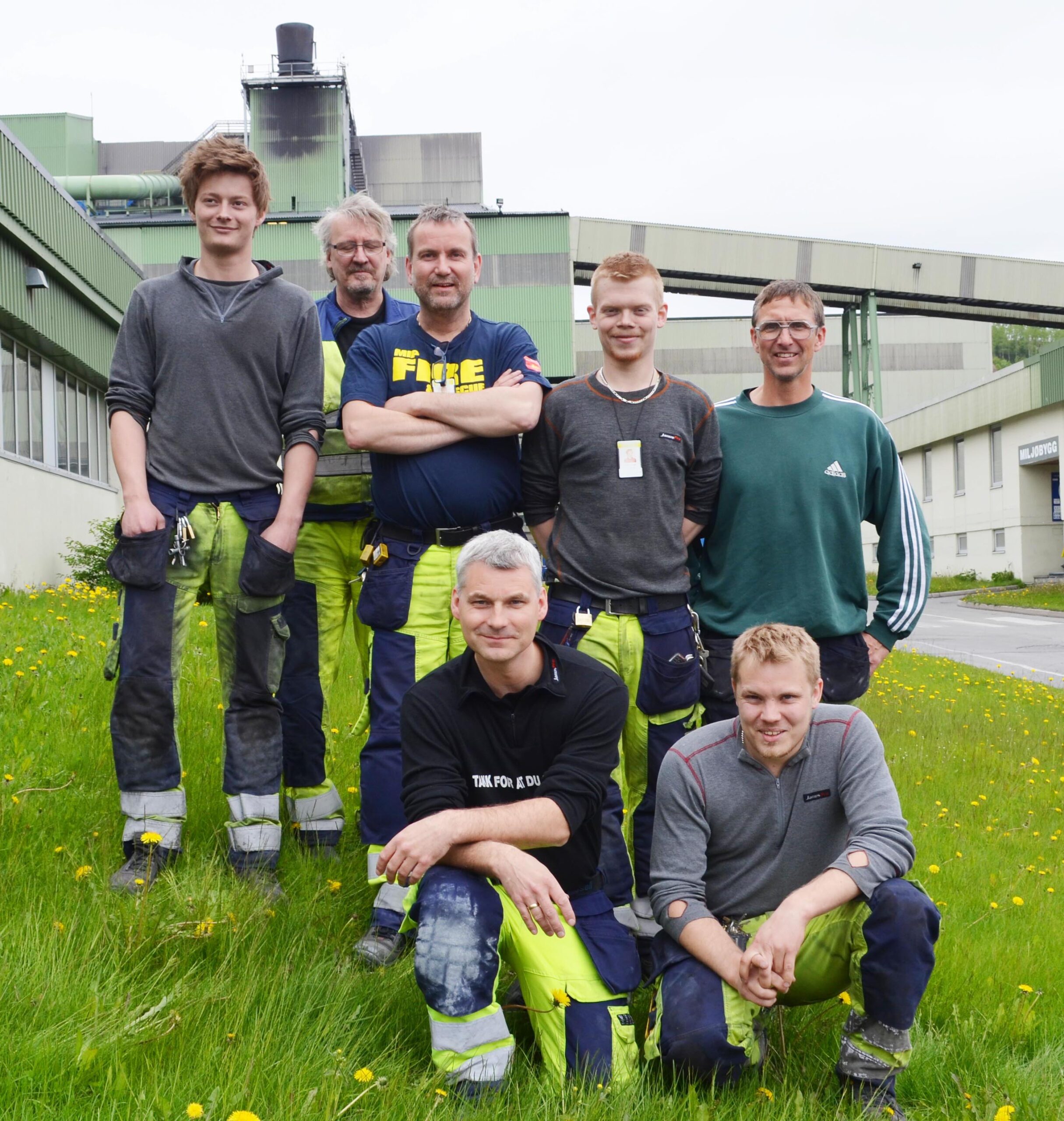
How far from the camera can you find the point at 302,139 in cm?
3969

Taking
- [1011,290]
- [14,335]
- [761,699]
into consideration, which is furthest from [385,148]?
[761,699]

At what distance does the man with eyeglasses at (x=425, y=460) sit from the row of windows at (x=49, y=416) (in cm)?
1430

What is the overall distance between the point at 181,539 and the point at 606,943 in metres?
1.99

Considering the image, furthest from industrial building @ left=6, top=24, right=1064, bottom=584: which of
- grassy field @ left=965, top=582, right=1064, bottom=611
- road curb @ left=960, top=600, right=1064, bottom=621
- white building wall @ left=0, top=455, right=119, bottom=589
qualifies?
road curb @ left=960, top=600, right=1064, bottom=621

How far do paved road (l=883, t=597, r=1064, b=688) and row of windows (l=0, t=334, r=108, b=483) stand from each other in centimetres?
1351

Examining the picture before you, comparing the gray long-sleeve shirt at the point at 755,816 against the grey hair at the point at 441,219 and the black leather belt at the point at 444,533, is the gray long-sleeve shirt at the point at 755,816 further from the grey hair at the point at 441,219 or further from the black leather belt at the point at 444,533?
the grey hair at the point at 441,219

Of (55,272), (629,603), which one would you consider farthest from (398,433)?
(55,272)

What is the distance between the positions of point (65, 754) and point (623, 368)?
320cm

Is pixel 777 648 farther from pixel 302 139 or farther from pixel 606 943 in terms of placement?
pixel 302 139

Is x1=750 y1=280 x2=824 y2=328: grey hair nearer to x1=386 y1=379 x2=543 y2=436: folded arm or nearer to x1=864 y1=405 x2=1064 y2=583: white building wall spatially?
x1=386 y1=379 x2=543 y2=436: folded arm

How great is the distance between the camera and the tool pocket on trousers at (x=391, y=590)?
404 centimetres

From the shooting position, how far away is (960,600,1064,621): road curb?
27578mm

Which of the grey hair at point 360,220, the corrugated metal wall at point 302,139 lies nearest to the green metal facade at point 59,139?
the corrugated metal wall at point 302,139

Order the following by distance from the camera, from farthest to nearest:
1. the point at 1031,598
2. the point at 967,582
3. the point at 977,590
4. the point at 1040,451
→ the point at 967,582 → the point at 977,590 → the point at 1040,451 → the point at 1031,598
